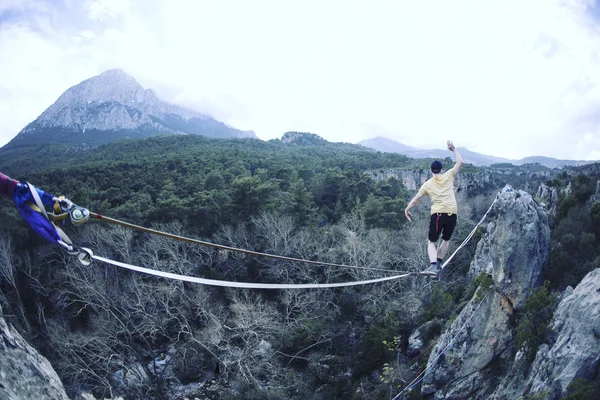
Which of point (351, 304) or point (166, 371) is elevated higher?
point (351, 304)

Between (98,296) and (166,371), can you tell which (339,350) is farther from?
(98,296)

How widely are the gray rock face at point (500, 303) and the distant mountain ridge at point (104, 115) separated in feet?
387

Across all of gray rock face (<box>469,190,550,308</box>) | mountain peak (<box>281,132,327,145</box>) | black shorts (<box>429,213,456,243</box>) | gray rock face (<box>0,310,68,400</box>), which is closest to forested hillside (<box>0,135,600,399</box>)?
gray rock face (<box>469,190,550,308</box>)

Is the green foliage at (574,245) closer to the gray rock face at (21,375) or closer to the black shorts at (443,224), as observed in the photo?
the black shorts at (443,224)

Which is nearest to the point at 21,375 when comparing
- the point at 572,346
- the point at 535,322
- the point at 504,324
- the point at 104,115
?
the point at 572,346

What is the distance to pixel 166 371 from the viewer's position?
19.2 m

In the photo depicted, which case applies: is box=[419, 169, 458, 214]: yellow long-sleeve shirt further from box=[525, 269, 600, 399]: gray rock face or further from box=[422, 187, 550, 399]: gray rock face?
box=[422, 187, 550, 399]: gray rock face

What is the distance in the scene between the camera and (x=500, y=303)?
11.3 meters

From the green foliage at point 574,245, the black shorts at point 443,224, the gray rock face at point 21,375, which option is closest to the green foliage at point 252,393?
the gray rock face at point 21,375

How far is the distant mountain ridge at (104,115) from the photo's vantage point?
4555 inches

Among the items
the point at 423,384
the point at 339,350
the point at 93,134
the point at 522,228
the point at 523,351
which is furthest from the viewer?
the point at 93,134

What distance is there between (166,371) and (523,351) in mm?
17058

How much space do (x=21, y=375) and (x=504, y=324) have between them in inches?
491

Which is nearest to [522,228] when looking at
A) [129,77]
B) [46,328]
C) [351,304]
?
[351,304]
